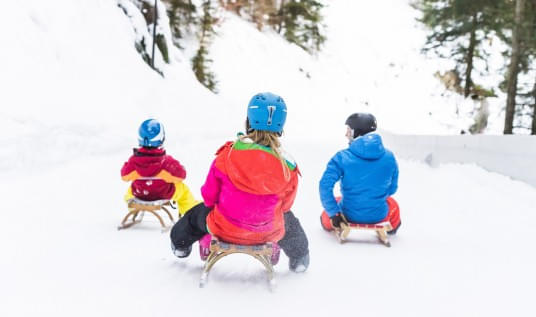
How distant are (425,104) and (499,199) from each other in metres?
36.6

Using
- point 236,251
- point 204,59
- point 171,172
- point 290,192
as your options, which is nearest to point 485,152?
point 171,172

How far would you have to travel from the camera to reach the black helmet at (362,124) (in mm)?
4492

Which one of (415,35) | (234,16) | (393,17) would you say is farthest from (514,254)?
(393,17)

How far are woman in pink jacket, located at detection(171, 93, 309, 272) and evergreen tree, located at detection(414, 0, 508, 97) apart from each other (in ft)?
56.9

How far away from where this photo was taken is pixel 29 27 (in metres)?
8.99

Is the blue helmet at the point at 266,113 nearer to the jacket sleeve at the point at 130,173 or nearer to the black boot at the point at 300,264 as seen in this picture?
the black boot at the point at 300,264

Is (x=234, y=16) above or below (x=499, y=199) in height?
above

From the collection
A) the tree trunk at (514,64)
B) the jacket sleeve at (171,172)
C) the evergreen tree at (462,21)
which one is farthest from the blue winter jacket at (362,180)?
the evergreen tree at (462,21)

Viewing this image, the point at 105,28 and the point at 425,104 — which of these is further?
the point at 425,104

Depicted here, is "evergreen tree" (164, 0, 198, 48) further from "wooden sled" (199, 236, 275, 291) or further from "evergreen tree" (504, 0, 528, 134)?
"wooden sled" (199, 236, 275, 291)

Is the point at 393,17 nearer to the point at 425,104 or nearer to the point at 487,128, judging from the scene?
the point at 425,104

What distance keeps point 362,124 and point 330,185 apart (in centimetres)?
69

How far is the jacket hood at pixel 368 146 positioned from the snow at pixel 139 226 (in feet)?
3.03

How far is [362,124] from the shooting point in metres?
4.50
